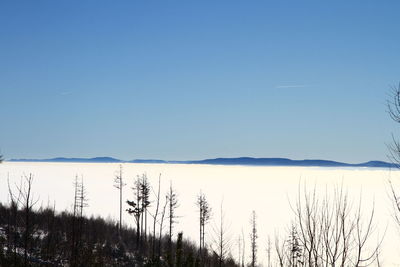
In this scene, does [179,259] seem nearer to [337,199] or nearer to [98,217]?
[337,199]

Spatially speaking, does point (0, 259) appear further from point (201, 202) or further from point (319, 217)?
point (201, 202)

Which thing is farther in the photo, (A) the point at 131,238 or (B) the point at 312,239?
(A) the point at 131,238

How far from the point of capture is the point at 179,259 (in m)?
12.6

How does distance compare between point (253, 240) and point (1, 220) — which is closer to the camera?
point (1, 220)

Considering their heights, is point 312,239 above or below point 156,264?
above

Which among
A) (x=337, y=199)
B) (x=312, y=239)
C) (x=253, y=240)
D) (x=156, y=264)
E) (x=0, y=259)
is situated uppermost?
(x=337, y=199)

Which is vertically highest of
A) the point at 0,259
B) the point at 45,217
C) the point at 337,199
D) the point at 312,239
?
the point at 337,199

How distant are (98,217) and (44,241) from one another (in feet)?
118

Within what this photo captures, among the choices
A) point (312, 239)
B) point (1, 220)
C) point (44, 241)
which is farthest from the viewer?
point (1, 220)

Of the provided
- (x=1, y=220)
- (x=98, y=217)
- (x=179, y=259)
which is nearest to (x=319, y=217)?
(x=179, y=259)

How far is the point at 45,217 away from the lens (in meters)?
68.4

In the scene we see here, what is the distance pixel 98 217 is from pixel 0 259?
226 ft

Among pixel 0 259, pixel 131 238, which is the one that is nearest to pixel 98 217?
pixel 131 238

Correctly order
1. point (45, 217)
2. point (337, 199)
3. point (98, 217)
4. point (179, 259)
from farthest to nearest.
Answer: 1. point (98, 217)
2. point (45, 217)
3. point (179, 259)
4. point (337, 199)
